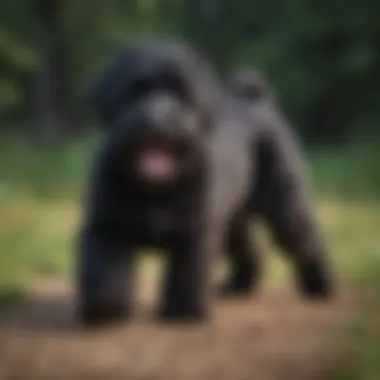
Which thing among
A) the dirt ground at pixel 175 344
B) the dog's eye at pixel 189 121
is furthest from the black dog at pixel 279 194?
the dog's eye at pixel 189 121

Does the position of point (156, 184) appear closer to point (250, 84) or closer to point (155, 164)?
point (155, 164)

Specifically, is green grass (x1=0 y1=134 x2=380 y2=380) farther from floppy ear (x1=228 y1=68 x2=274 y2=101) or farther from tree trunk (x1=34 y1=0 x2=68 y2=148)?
floppy ear (x1=228 y1=68 x2=274 y2=101)

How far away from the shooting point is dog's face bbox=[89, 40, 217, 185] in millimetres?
1574

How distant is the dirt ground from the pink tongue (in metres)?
0.22

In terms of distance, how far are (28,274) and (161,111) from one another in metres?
0.49

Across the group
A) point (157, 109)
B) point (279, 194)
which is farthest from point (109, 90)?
point (279, 194)

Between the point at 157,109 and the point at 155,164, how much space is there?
9 cm

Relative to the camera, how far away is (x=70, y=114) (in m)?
1.85

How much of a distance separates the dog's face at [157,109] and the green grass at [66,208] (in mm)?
184

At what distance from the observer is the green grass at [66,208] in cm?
172

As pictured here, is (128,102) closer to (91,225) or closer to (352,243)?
(91,225)

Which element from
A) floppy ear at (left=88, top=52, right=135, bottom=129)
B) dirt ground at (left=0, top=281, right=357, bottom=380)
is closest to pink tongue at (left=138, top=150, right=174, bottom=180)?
floppy ear at (left=88, top=52, right=135, bottom=129)

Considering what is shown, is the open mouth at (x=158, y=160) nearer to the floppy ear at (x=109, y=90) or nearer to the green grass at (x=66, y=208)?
the floppy ear at (x=109, y=90)

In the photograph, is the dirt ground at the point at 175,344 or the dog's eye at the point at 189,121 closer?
the dirt ground at the point at 175,344
